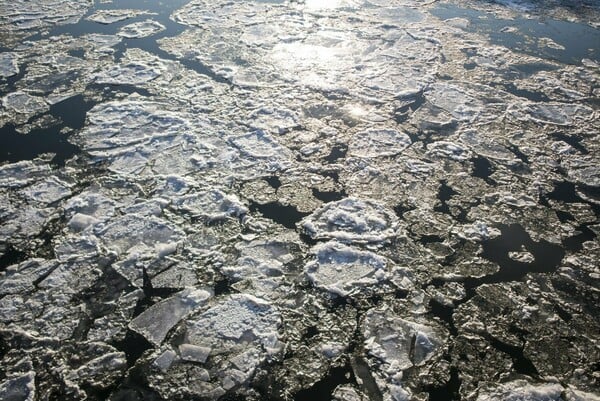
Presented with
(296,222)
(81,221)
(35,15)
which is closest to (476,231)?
(296,222)

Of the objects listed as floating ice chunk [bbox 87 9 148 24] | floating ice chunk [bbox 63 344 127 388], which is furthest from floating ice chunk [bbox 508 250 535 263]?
floating ice chunk [bbox 87 9 148 24]

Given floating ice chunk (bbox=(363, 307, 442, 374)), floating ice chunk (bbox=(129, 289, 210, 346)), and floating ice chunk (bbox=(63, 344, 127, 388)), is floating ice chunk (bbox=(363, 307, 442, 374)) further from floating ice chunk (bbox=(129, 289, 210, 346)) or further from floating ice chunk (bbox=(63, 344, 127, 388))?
floating ice chunk (bbox=(63, 344, 127, 388))

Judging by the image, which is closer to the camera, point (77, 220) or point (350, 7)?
point (77, 220)

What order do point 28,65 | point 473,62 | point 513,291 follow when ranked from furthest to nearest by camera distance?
point 473,62
point 28,65
point 513,291

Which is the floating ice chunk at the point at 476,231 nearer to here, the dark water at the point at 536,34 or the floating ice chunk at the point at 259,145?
the floating ice chunk at the point at 259,145

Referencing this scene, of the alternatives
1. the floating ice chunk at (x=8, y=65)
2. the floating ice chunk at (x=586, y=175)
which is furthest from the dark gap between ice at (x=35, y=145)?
the floating ice chunk at (x=586, y=175)

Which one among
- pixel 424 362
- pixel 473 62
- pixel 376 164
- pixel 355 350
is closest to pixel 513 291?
pixel 424 362

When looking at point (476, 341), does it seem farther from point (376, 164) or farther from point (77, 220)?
point (77, 220)
